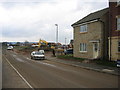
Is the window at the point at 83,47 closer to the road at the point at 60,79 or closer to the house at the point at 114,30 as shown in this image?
the house at the point at 114,30

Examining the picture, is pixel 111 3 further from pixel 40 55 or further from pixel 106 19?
pixel 40 55

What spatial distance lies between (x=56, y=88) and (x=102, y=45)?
15865mm

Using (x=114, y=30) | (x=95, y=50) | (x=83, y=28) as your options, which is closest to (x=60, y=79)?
(x=114, y=30)

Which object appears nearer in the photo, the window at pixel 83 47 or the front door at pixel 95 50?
the front door at pixel 95 50

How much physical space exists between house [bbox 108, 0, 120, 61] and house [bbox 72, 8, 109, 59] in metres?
1.83

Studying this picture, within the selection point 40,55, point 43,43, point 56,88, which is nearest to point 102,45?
Answer: point 40,55

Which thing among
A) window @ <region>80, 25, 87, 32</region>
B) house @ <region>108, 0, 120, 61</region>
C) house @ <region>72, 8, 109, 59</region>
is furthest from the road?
window @ <region>80, 25, 87, 32</region>

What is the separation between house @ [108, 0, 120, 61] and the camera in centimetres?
1961

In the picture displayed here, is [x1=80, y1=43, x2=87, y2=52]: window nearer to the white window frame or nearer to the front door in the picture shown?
the front door

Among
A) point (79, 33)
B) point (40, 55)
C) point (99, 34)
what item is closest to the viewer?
point (99, 34)

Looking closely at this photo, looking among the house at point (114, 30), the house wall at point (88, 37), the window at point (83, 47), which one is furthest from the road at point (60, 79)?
the window at point (83, 47)

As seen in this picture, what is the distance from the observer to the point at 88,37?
2462cm

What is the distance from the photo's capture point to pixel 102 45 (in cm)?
2266

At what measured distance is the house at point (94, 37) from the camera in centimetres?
2262
